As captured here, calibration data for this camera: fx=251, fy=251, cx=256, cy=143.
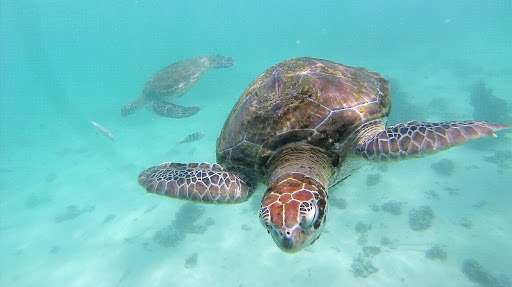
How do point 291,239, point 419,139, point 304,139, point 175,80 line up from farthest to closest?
1. point 175,80
2. point 304,139
3. point 419,139
4. point 291,239

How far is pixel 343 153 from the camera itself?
430cm

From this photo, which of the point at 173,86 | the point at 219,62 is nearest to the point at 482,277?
the point at 173,86

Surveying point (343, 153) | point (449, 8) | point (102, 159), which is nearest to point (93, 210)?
point (102, 159)

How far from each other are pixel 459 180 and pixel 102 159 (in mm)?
28645

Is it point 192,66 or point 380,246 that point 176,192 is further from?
point 192,66

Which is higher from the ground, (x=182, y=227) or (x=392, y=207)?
(x=392, y=207)

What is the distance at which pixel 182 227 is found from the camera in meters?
14.1

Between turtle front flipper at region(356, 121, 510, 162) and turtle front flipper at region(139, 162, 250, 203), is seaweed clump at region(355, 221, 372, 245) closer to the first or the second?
turtle front flipper at region(356, 121, 510, 162)

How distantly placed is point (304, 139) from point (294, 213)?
1655 mm

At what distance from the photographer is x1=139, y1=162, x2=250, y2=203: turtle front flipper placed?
13.7ft

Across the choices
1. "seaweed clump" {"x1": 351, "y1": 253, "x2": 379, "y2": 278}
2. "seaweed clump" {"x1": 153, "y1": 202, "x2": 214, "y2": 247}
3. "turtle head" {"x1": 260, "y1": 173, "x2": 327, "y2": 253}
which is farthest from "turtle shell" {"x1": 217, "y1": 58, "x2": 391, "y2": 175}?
"seaweed clump" {"x1": 153, "y1": 202, "x2": 214, "y2": 247}

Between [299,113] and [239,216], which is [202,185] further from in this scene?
[239,216]

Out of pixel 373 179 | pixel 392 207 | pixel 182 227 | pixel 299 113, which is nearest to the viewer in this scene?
pixel 299 113

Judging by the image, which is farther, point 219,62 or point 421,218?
point 219,62
